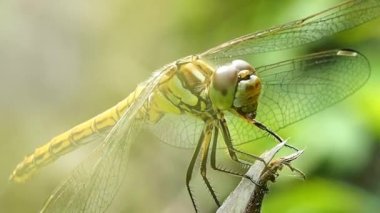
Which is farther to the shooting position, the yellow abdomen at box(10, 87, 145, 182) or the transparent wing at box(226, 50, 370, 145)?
the yellow abdomen at box(10, 87, 145, 182)

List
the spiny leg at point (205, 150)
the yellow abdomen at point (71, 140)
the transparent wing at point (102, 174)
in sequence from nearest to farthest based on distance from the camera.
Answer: the transparent wing at point (102, 174), the spiny leg at point (205, 150), the yellow abdomen at point (71, 140)

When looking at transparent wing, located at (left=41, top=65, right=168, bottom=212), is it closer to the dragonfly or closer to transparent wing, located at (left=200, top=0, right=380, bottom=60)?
the dragonfly

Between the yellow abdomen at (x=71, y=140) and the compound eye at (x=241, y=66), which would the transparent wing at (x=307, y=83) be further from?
the yellow abdomen at (x=71, y=140)

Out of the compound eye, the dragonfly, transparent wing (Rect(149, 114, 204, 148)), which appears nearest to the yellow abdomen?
the dragonfly

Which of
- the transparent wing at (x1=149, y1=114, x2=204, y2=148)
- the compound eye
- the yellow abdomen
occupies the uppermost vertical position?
the compound eye

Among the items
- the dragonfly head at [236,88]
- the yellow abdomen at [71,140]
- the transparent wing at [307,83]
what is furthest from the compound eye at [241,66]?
the yellow abdomen at [71,140]

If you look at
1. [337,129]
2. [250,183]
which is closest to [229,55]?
[337,129]
